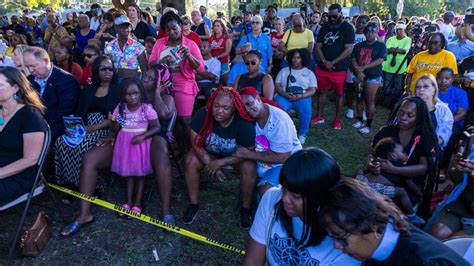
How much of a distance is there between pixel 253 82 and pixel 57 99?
2.27 m

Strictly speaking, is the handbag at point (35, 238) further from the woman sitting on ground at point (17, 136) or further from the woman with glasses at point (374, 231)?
the woman with glasses at point (374, 231)

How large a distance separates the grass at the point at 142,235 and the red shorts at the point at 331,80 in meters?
2.71

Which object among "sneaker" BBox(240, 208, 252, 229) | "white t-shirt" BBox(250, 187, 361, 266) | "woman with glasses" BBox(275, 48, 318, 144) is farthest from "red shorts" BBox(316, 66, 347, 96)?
"white t-shirt" BBox(250, 187, 361, 266)

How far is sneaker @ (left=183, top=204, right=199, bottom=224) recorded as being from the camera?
339 cm

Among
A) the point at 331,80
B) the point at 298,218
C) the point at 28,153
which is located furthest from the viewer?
the point at 331,80

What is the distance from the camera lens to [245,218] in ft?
11.0

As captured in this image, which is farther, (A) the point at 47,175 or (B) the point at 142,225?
(A) the point at 47,175

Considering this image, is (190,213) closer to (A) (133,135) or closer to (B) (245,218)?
(B) (245,218)

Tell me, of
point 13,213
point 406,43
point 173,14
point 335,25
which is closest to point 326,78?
point 335,25

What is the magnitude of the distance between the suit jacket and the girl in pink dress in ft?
2.15

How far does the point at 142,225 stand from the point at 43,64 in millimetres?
1932

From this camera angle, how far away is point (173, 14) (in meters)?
4.34

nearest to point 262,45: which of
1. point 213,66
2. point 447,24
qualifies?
point 213,66

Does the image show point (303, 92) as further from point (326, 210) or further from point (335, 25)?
point (326, 210)
